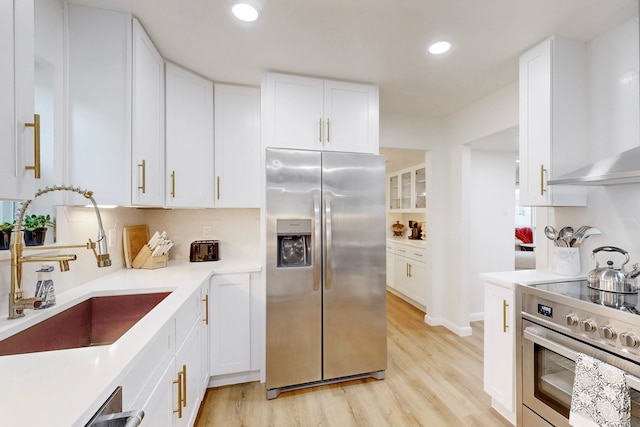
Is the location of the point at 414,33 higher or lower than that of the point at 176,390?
higher

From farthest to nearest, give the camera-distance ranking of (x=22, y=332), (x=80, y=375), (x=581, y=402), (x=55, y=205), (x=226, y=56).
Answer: (x=226, y=56)
(x=55, y=205)
(x=581, y=402)
(x=22, y=332)
(x=80, y=375)

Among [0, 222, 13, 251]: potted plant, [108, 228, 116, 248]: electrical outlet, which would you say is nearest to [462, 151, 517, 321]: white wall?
[108, 228, 116, 248]: electrical outlet

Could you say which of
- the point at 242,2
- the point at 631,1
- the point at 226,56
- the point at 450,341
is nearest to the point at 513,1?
the point at 631,1

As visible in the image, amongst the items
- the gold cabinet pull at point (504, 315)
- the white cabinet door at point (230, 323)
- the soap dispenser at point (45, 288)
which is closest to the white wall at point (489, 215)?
the gold cabinet pull at point (504, 315)

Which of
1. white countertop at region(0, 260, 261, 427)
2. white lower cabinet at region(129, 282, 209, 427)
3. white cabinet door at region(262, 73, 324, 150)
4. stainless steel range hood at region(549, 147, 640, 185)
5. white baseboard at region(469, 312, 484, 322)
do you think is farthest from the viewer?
white baseboard at region(469, 312, 484, 322)

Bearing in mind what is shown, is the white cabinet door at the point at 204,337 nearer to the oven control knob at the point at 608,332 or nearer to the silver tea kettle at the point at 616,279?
the oven control knob at the point at 608,332

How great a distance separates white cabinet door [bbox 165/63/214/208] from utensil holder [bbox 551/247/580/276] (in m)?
2.66

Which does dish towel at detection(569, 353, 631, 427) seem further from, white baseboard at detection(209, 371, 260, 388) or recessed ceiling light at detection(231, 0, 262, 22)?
recessed ceiling light at detection(231, 0, 262, 22)

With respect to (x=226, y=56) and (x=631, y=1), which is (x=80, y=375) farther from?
(x=631, y=1)

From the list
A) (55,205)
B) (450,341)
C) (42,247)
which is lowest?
(450,341)

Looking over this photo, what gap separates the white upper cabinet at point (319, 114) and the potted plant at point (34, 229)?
1.37 metres

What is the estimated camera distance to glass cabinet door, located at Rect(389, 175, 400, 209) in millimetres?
4859

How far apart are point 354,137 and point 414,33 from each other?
0.82 m

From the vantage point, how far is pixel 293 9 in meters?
1.56
